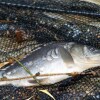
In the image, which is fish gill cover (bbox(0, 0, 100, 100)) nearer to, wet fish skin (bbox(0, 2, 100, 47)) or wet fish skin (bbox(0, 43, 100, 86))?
wet fish skin (bbox(0, 2, 100, 47))

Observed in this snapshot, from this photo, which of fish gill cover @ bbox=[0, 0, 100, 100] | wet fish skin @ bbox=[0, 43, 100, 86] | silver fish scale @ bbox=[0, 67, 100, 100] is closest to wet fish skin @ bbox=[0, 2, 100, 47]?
fish gill cover @ bbox=[0, 0, 100, 100]

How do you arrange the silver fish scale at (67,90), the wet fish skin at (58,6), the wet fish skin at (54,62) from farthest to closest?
the wet fish skin at (58,6) < the wet fish skin at (54,62) < the silver fish scale at (67,90)

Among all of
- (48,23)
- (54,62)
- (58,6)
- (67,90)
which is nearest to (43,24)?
(48,23)

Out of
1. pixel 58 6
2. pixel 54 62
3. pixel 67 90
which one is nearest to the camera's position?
pixel 67 90

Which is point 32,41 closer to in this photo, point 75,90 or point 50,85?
point 50,85

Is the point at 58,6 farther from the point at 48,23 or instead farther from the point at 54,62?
the point at 54,62

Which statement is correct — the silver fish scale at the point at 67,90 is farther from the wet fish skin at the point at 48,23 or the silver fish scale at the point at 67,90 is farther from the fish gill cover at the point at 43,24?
the wet fish skin at the point at 48,23

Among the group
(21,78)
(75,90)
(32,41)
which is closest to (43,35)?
(32,41)

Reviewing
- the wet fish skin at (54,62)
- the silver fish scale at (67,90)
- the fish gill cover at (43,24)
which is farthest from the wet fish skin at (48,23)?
the silver fish scale at (67,90)
